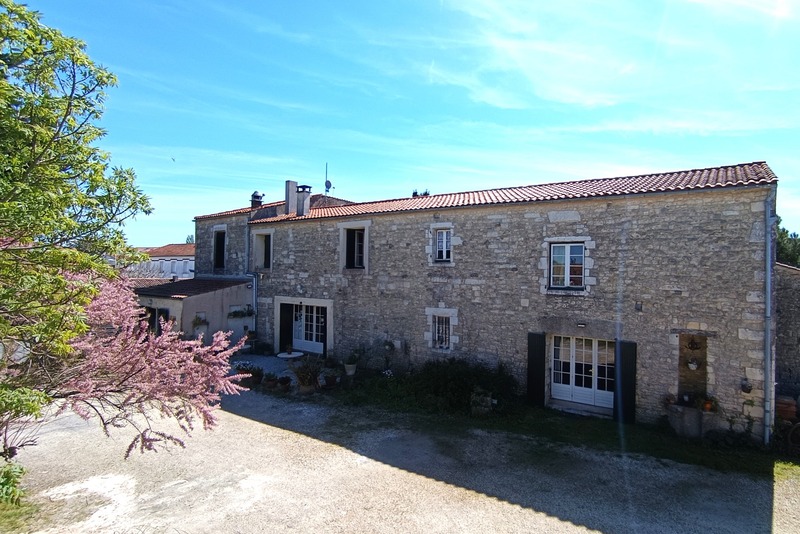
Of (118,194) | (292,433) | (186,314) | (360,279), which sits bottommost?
(292,433)

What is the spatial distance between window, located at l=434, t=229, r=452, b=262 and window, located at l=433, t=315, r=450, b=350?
5.35 ft

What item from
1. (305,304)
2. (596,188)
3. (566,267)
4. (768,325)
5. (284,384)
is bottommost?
(284,384)

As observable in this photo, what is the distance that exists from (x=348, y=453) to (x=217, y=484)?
2203 mm

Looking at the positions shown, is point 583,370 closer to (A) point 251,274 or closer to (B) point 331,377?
(B) point 331,377

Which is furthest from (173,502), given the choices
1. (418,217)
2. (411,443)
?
(418,217)

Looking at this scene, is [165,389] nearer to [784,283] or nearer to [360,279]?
[360,279]

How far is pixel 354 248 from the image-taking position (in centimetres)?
1419

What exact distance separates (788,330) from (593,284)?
569 centimetres

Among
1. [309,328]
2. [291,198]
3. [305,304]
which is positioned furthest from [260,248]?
[309,328]

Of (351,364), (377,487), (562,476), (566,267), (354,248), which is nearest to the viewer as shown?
(377,487)

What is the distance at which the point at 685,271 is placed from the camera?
28.8 feet

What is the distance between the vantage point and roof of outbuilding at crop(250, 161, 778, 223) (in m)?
8.79

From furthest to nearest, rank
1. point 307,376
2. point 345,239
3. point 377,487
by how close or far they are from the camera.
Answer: point 345,239, point 307,376, point 377,487

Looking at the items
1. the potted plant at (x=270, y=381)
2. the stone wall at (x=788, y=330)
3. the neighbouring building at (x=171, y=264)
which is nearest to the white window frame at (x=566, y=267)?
the stone wall at (x=788, y=330)
